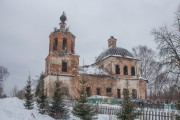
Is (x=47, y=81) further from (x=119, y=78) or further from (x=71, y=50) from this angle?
(x=119, y=78)

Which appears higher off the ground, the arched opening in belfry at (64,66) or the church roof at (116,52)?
the church roof at (116,52)

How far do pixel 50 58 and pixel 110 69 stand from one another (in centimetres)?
994

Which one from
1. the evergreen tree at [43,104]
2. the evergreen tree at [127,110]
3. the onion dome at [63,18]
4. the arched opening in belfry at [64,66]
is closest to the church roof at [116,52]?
the arched opening in belfry at [64,66]

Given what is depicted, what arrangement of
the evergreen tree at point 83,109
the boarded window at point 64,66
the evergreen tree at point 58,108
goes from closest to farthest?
1. the evergreen tree at point 83,109
2. the evergreen tree at point 58,108
3. the boarded window at point 64,66

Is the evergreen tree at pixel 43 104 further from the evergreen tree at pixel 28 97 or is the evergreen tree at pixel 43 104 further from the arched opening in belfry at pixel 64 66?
the arched opening in belfry at pixel 64 66

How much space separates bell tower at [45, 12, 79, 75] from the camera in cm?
3972

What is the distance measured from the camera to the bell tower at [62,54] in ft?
130

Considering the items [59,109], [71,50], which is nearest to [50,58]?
[71,50]

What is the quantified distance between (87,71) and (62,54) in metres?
4.44

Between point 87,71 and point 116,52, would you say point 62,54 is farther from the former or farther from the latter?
point 116,52

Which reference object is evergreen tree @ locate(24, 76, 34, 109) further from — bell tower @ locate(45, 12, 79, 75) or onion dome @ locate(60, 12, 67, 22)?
onion dome @ locate(60, 12, 67, 22)

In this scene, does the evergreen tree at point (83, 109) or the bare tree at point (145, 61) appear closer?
the evergreen tree at point (83, 109)

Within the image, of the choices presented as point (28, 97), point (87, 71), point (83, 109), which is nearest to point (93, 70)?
point (87, 71)

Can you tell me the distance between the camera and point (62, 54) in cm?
4000
